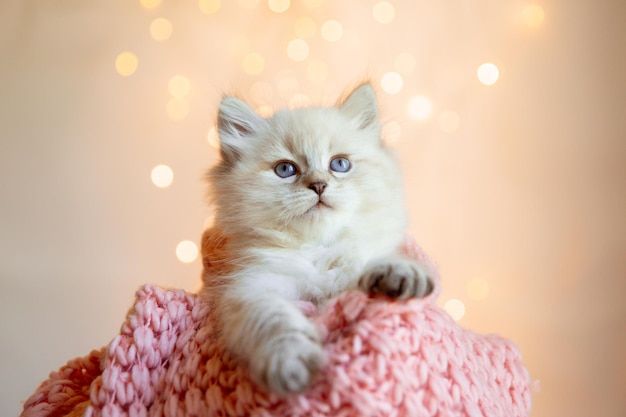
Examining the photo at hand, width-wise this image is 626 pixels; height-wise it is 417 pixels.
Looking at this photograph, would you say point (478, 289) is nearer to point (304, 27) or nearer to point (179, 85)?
point (304, 27)

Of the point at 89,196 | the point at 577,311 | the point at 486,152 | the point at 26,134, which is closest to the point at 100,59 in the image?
the point at 26,134

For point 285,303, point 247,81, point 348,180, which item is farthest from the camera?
point 247,81

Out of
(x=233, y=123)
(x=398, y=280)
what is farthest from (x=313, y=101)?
(x=398, y=280)

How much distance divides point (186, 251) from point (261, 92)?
0.64 metres

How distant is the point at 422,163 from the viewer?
6.27ft

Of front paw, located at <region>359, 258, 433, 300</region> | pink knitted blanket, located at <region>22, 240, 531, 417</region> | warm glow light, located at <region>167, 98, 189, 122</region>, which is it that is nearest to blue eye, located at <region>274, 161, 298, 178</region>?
pink knitted blanket, located at <region>22, 240, 531, 417</region>

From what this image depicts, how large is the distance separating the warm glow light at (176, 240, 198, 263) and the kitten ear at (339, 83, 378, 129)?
2.85ft

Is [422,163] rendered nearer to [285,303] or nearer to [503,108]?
[503,108]

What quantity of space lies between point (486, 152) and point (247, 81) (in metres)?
0.88

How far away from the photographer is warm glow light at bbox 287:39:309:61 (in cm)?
193

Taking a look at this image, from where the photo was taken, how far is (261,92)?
1.94 meters

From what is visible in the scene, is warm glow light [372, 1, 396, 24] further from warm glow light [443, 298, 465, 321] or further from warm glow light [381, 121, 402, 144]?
warm glow light [443, 298, 465, 321]

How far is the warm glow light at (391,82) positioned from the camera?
74.9 inches

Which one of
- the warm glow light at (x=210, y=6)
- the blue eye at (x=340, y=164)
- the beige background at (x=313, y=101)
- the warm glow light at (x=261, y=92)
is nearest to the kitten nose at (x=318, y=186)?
the blue eye at (x=340, y=164)
